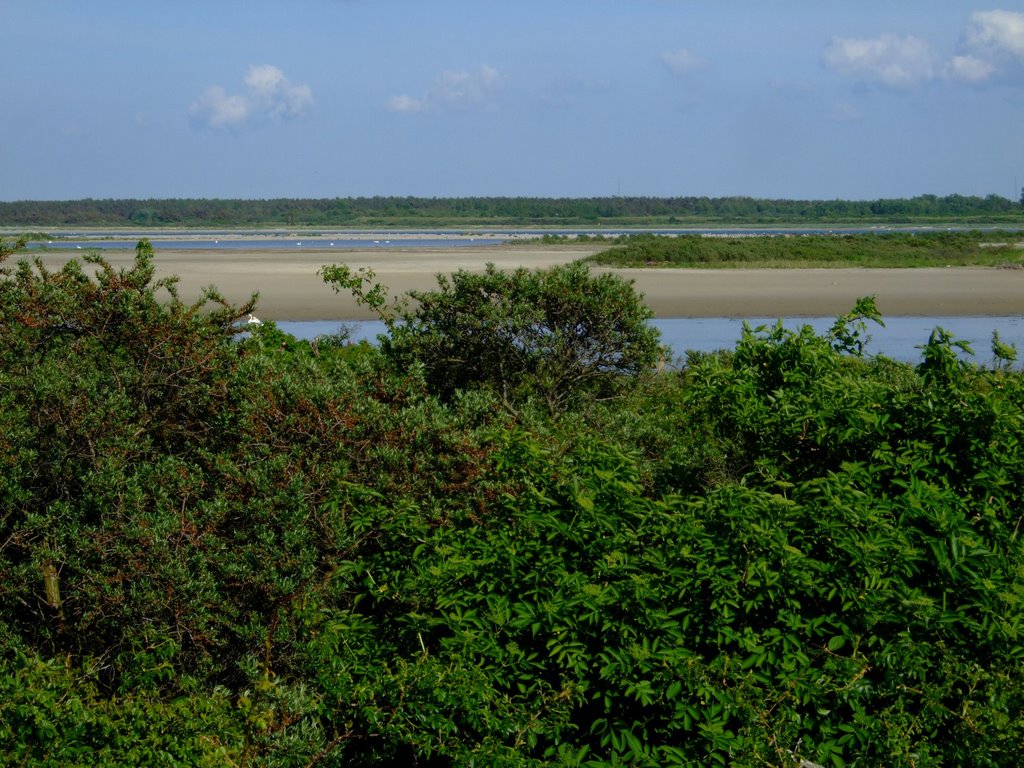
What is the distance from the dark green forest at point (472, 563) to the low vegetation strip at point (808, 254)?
4900cm

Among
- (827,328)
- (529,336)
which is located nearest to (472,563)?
(529,336)

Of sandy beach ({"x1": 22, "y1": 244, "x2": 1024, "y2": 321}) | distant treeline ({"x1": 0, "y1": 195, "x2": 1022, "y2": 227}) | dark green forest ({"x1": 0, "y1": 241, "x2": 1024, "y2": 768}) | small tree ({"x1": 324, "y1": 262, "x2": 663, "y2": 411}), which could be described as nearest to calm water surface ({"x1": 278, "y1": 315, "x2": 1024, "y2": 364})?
sandy beach ({"x1": 22, "y1": 244, "x2": 1024, "y2": 321})

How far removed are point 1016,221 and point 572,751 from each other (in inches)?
6125

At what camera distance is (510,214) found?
188000mm

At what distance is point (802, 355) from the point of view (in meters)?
6.46

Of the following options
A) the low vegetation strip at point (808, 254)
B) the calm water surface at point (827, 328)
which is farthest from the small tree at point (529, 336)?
the low vegetation strip at point (808, 254)

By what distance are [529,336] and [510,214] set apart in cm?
18065

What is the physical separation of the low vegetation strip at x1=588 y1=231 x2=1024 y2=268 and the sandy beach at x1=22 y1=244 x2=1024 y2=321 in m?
3.31

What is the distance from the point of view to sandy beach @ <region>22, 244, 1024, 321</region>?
36.3 metres

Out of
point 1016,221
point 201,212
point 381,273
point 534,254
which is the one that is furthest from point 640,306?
point 201,212

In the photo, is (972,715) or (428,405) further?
(428,405)

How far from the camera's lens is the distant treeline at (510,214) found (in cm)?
16850

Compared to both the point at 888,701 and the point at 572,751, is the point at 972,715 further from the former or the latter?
the point at 572,751

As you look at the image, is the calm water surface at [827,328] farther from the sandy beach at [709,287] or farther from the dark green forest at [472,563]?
the dark green forest at [472,563]
